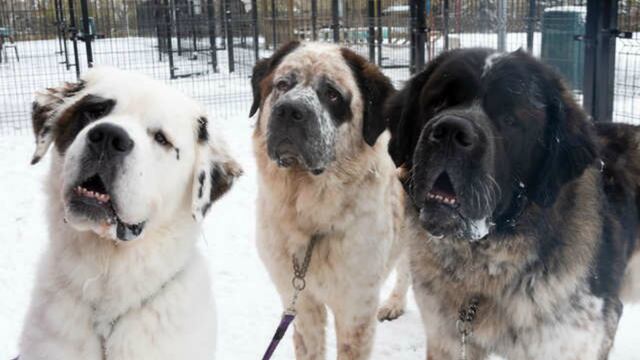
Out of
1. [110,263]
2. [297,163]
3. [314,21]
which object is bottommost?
[110,263]

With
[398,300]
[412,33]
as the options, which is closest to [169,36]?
[412,33]

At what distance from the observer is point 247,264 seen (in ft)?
16.8

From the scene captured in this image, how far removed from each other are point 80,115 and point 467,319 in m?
1.74

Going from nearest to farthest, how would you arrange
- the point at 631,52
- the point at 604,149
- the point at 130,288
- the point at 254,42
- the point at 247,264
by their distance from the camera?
the point at 130,288, the point at 604,149, the point at 247,264, the point at 631,52, the point at 254,42

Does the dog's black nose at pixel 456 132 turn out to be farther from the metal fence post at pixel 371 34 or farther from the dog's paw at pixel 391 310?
the metal fence post at pixel 371 34

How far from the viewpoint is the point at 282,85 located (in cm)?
346

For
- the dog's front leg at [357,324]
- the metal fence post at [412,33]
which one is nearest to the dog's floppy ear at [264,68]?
the dog's front leg at [357,324]

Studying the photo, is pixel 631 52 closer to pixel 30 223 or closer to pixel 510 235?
pixel 510 235

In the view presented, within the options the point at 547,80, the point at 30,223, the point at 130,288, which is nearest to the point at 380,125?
the point at 547,80

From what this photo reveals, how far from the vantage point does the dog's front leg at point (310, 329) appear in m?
3.46

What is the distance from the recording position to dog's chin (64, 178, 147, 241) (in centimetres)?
214

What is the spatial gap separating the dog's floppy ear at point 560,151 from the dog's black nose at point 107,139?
1.57 meters

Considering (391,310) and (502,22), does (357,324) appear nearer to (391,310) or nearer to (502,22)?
(391,310)

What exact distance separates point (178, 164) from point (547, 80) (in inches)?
59.0
